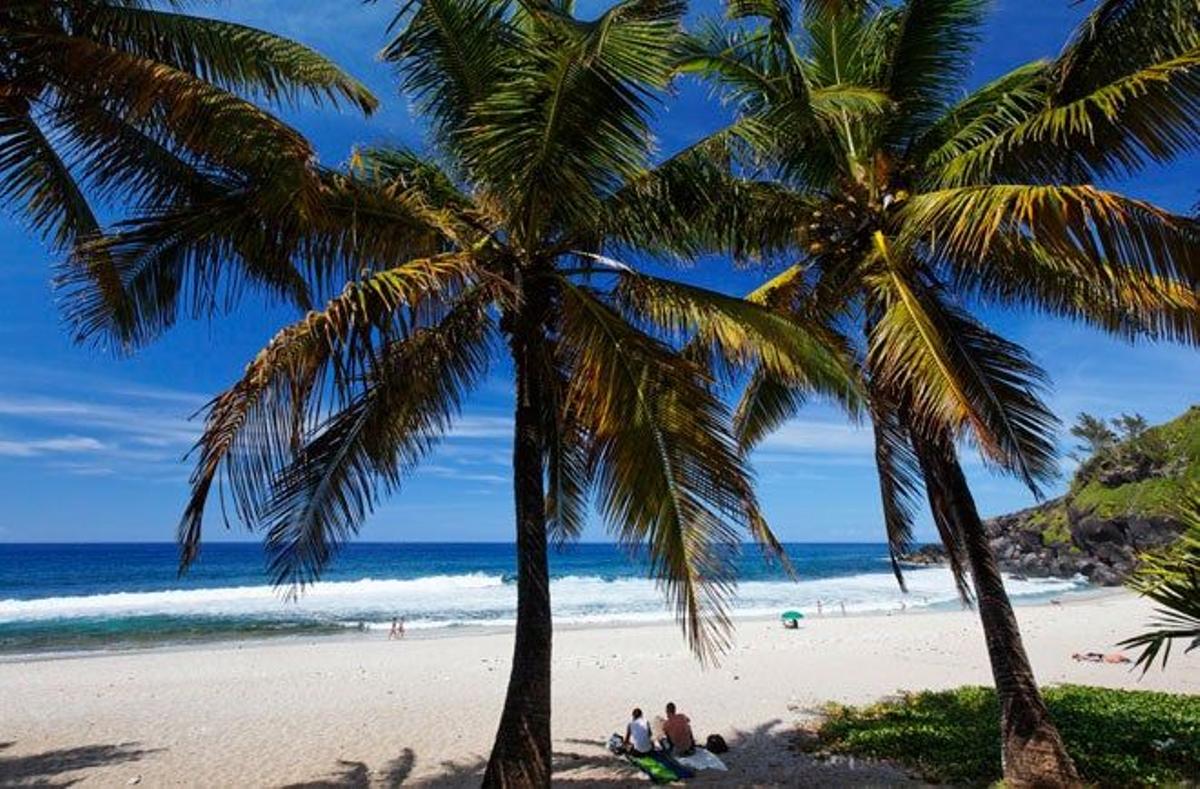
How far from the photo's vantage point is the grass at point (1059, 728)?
7.55 metres

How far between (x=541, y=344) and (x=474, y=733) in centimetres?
741

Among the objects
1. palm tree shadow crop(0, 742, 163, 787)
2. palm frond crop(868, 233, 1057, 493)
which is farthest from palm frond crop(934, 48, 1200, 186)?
palm tree shadow crop(0, 742, 163, 787)

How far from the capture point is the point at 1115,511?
46438 millimetres

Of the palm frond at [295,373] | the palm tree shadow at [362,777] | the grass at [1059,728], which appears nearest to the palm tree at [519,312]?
the palm frond at [295,373]

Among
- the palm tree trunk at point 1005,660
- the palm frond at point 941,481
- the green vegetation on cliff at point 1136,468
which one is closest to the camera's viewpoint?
the palm tree trunk at point 1005,660

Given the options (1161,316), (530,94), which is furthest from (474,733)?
(1161,316)

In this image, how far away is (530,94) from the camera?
5453mm

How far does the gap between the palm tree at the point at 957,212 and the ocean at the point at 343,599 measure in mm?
4063

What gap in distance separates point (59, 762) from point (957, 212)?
12304 millimetres

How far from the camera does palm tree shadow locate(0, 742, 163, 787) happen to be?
8953 mm

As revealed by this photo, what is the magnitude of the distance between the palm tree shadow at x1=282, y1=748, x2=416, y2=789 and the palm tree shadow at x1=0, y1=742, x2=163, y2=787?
9.76 feet

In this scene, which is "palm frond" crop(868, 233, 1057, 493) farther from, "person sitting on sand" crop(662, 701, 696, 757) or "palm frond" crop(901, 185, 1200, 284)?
"person sitting on sand" crop(662, 701, 696, 757)

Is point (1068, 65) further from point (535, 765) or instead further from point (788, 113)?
point (535, 765)

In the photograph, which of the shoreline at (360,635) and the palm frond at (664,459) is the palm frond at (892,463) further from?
the shoreline at (360,635)
